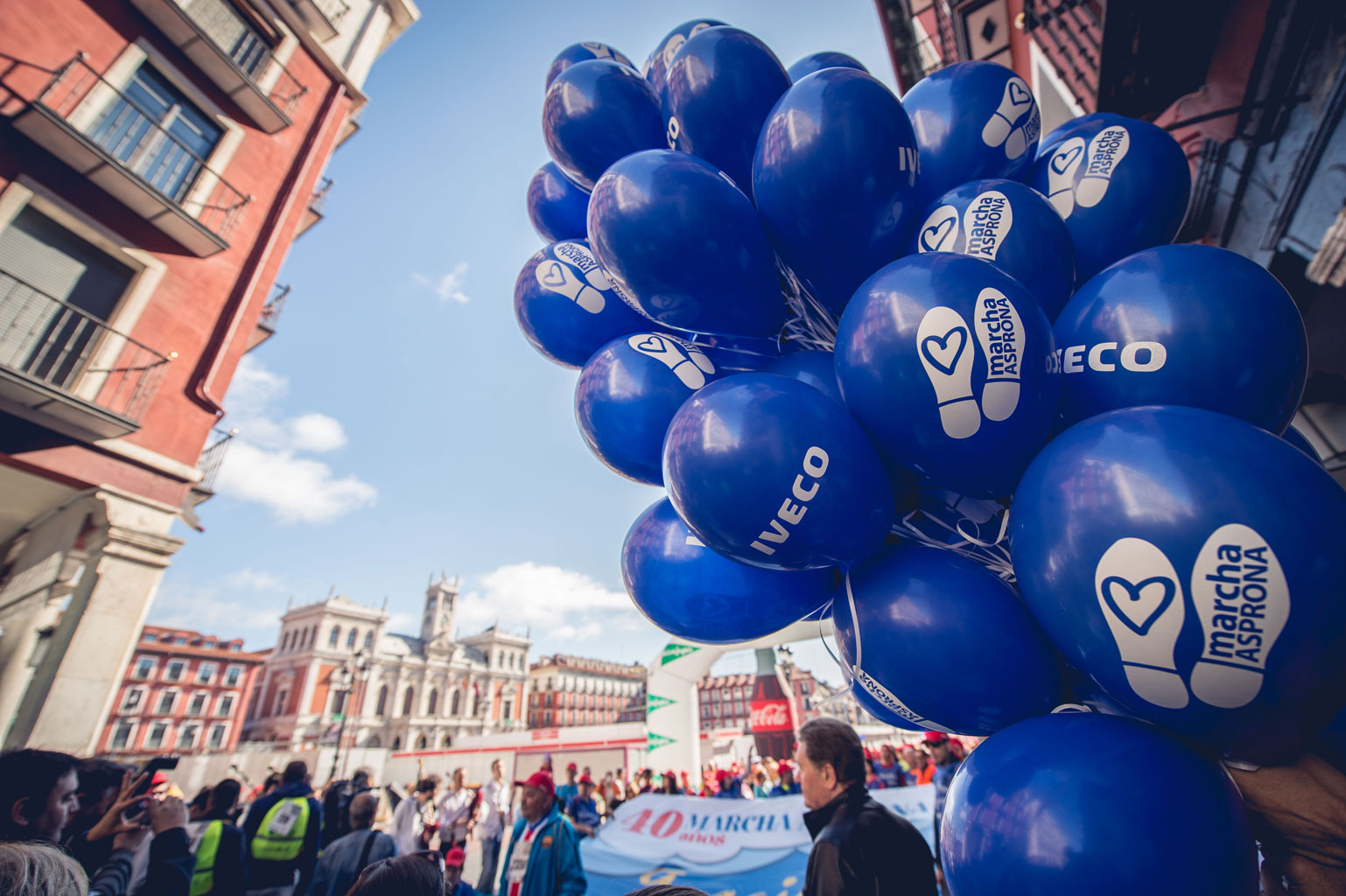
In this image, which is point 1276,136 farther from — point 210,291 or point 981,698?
point 210,291

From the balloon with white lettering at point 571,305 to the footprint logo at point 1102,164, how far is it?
1945 millimetres

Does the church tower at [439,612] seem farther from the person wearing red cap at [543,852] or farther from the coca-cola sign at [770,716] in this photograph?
the person wearing red cap at [543,852]

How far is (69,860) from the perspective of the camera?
128cm

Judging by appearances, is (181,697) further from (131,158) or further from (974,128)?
→ (974,128)

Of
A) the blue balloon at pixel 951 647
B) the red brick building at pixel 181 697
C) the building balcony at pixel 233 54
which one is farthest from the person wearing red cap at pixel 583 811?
the red brick building at pixel 181 697

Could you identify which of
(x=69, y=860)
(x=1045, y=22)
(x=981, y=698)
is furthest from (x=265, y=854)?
(x=1045, y=22)

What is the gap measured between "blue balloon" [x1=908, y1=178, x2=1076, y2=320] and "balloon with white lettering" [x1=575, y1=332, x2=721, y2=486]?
3.36ft

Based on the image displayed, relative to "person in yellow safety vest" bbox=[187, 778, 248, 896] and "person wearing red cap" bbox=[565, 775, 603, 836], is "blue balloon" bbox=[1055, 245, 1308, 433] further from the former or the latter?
"person wearing red cap" bbox=[565, 775, 603, 836]

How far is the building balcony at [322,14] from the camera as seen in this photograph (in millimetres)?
9195

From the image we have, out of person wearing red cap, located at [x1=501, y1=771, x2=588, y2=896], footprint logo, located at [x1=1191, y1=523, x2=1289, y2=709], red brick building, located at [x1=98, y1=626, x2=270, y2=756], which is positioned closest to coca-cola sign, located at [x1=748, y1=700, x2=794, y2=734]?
person wearing red cap, located at [x1=501, y1=771, x2=588, y2=896]

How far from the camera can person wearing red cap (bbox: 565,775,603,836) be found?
681 cm

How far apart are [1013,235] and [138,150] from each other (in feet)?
31.6

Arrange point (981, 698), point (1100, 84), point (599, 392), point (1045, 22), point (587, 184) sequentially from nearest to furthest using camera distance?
point (981, 698) < point (599, 392) < point (587, 184) < point (1100, 84) < point (1045, 22)

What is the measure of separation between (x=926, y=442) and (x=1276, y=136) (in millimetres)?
5004
